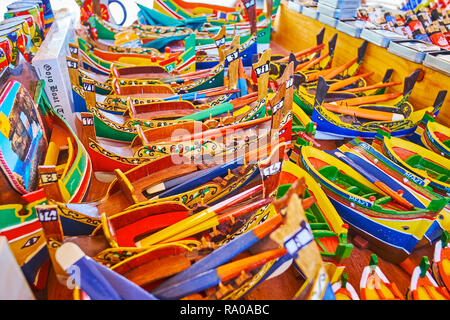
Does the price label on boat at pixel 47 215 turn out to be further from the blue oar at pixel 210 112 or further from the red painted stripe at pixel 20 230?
the blue oar at pixel 210 112

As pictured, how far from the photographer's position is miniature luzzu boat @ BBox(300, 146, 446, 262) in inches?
41.1

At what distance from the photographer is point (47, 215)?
787 millimetres

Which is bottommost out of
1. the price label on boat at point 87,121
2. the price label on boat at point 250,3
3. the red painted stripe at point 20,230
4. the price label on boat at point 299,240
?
the red painted stripe at point 20,230

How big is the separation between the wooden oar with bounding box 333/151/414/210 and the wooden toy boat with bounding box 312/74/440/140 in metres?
0.28

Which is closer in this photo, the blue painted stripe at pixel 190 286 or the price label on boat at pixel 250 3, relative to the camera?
the blue painted stripe at pixel 190 286

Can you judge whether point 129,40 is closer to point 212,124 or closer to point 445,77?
point 212,124

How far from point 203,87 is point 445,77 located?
142cm

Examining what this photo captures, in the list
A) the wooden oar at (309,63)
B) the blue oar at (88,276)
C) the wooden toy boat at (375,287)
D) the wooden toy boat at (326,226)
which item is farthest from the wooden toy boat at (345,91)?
the blue oar at (88,276)

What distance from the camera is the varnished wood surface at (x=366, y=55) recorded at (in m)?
1.82

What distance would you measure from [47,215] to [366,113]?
1.69 meters

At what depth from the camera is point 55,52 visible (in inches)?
63.0

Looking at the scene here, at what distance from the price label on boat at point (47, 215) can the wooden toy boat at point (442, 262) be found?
1187 mm

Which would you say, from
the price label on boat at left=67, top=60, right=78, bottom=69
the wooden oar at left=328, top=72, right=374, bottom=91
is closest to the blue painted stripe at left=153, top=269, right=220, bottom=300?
the price label on boat at left=67, top=60, right=78, bottom=69
